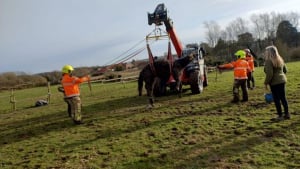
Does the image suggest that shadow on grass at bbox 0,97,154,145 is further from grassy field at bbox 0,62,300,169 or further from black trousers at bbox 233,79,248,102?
black trousers at bbox 233,79,248,102

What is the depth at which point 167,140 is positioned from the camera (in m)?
7.54

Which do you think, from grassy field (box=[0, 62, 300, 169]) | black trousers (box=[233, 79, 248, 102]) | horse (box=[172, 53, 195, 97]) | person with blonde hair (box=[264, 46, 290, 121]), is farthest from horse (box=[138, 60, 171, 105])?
person with blonde hair (box=[264, 46, 290, 121])

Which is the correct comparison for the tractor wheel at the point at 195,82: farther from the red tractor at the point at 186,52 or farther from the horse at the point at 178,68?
the horse at the point at 178,68

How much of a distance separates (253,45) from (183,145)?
6551cm

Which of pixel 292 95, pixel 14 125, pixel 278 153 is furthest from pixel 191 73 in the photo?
pixel 278 153

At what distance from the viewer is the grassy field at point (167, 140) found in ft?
20.2

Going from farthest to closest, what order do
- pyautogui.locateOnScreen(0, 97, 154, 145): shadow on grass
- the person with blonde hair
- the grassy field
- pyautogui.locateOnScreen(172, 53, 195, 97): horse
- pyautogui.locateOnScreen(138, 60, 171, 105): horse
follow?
pyautogui.locateOnScreen(172, 53, 195, 97): horse, pyautogui.locateOnScreen(138, 60, 171, 105): horse, pyautogui.locateOnScreen(0, 97, 154, 145): shadow on grass, the person with blonde hair, the grassy field

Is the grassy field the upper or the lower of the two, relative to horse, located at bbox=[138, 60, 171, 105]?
lower

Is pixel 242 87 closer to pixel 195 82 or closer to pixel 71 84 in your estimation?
pixel 195 82

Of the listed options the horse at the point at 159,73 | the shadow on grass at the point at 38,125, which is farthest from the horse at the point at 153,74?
the shadow on grass at the point at 38,125

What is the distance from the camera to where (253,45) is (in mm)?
68375

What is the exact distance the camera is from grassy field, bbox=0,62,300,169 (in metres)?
6.16

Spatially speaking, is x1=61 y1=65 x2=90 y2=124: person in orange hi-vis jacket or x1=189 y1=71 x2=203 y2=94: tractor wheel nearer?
x1=61 y1=65 x2=90 y2=124: person in orange hi-vis jacket

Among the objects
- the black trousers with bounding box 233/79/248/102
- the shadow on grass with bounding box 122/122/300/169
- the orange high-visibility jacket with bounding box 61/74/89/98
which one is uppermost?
the orange high-visibility jacket with bounding box 61/74/89/98
